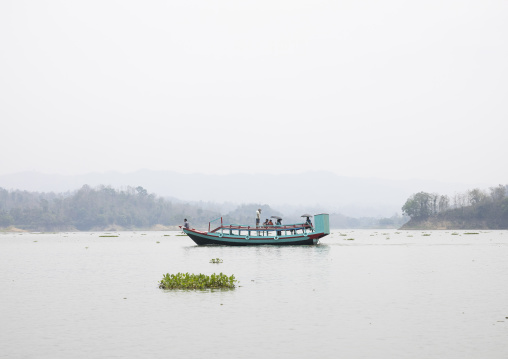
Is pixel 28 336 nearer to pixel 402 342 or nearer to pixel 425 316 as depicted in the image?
pixel 402 342

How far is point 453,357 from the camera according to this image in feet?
59.1

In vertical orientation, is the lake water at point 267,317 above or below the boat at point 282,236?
below

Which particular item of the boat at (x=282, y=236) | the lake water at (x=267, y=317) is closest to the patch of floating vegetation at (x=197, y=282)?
the lake water at (x=267, y=317)

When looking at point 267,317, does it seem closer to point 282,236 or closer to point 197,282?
point 197,282

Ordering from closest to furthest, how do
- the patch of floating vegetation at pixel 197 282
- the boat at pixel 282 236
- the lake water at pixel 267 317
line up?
the lake water at pixel 267 317, the patch of floating vegetation at pixel 197 282, the boat at pixel 282 236

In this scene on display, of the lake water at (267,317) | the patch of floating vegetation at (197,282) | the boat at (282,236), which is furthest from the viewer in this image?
the boat at (282,236)

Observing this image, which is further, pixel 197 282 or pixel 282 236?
pixel 282 236

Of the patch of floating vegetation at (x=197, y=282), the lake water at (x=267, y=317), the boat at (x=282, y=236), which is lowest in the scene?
the lake water at (x=267, y=317)

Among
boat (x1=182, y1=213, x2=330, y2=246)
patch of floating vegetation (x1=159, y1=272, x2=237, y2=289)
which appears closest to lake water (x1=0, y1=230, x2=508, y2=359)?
patch of floating vegetation (x1=159, y1=272, x2=237, y2=289)

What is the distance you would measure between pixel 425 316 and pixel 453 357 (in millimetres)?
7010

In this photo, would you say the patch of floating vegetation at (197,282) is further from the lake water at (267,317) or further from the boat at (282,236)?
the boat at (282,236)

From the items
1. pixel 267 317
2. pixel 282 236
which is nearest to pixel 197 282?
pixel 267 317

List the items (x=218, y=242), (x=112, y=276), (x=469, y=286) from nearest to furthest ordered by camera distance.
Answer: (x=469, y=286) < (x=112, y=276) < (x=218, y=242)

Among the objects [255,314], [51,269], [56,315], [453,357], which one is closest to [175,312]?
[255,314]
